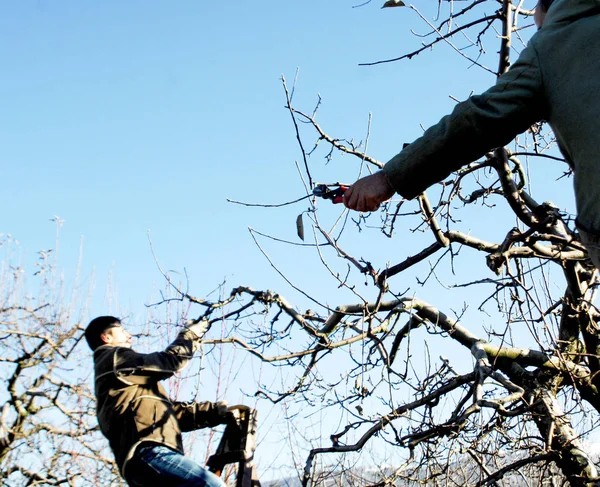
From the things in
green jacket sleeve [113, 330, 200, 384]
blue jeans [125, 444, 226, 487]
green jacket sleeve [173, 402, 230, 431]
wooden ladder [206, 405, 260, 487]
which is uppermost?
green jacket sleeve [113, 330, 200, 384]

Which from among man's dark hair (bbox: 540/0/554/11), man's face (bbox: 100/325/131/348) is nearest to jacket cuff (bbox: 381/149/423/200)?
man's dark hair (bbox: 540/0/554/11)

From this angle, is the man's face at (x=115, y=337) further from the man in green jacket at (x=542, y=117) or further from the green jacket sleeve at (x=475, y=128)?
the green jacket sleeve at (x=475, y=128)

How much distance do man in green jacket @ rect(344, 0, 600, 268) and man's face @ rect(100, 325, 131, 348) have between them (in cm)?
237

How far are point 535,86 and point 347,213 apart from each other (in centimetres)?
238

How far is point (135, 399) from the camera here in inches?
132

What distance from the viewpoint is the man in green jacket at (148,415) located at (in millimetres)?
3176

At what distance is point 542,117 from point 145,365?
2355mm

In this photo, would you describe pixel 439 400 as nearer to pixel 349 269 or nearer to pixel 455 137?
pixel 349 269

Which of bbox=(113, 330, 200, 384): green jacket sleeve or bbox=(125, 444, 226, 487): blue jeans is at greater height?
bbox=(113, 330, 200, 384): green jacket sleeve

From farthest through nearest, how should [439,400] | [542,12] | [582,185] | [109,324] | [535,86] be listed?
1. [439,400]
2. [109,324]
3. [542,12]
4. [535,86]
5. [582,185]

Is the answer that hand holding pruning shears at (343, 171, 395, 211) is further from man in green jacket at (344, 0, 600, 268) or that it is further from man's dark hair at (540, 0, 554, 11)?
man's dark hair at (540, 0, 554, 11)

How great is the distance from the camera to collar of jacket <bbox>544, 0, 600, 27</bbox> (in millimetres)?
1845

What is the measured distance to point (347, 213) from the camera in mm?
4191

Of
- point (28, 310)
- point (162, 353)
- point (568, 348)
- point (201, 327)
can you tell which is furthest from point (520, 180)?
point (28, 310)
